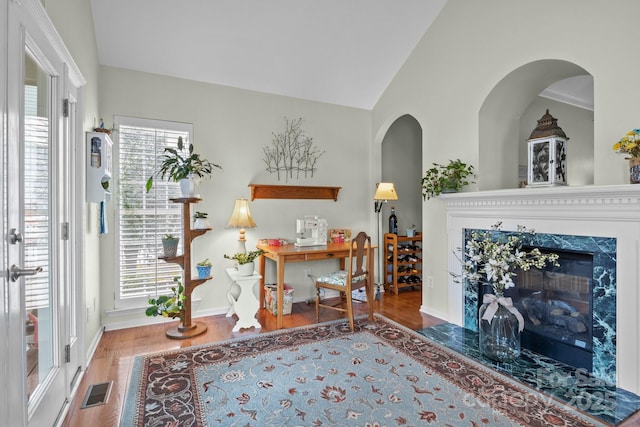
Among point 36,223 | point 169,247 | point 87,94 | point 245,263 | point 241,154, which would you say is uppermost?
point 87,94

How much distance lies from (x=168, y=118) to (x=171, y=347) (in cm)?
222

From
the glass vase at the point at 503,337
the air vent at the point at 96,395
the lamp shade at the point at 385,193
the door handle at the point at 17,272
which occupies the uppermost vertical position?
the lamp shade at the point at 385,193

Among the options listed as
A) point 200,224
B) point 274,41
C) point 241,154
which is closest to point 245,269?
point 200,224

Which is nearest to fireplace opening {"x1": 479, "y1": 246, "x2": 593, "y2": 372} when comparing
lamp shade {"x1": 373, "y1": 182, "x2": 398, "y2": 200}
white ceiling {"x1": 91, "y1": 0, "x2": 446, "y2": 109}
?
lamp shade {"x1": 373, "y1": 182, "x2": 398, "y2": 200}

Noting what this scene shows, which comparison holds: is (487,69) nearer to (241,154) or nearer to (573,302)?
(573,302)

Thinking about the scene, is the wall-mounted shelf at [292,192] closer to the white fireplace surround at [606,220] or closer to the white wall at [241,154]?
the white wall at [241,154]

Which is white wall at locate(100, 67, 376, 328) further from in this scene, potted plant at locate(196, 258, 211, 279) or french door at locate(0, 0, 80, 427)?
french door at locate(0, 0, 80, 427)

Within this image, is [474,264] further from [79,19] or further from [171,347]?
[79,19]

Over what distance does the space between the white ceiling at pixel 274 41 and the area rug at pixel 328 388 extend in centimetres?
274

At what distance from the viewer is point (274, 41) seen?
3438mm

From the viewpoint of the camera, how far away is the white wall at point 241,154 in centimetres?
332

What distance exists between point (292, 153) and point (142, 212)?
1.78 m

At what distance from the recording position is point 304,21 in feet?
10.9

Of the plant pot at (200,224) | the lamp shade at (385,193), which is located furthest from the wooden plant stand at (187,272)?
the lamp shade at (385,193)
